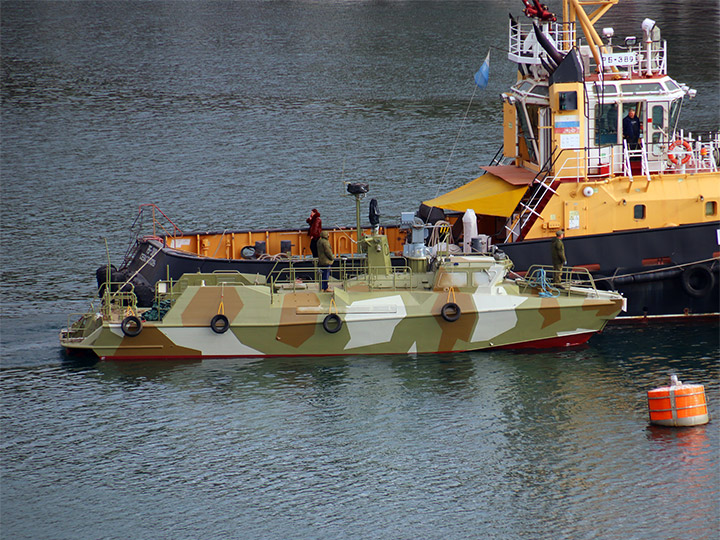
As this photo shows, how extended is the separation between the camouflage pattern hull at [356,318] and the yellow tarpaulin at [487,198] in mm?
3006

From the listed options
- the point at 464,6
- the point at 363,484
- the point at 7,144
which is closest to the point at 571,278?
the point at 363,484

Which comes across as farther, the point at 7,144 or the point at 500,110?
the point at 500,110

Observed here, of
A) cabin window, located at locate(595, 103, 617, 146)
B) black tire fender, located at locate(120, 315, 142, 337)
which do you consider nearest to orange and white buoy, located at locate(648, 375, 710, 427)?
cabin window, located at locate(595, 103, 617, 146)

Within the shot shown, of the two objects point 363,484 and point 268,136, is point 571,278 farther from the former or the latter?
point 268,136

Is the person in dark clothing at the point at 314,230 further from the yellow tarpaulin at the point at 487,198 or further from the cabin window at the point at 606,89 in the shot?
the cabin window at the point at 606,89

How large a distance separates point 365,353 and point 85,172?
21.6 metres

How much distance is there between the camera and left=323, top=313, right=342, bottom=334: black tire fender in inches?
1007

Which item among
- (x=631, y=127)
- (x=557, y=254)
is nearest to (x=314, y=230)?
(x=557, y=254)

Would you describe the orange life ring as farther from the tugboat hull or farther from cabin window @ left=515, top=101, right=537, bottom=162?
cabin window @ left=515, top=101, right=537, bottom=162

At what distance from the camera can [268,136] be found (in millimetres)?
48625

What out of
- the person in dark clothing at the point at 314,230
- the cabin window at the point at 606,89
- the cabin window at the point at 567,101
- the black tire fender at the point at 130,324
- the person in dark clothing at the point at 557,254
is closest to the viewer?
the black tire fender at the point at 130,324

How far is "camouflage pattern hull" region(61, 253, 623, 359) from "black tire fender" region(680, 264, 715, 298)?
2692 mm

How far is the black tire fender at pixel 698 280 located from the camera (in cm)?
2784

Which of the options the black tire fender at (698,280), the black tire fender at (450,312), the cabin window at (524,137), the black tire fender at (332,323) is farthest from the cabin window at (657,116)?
the black tire fender at (332,323)
